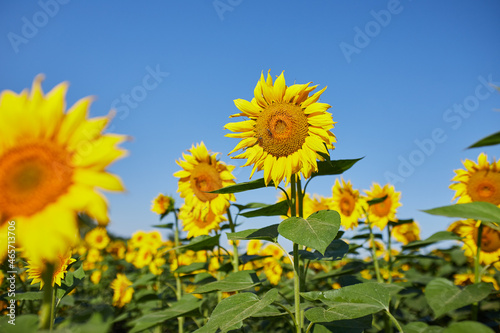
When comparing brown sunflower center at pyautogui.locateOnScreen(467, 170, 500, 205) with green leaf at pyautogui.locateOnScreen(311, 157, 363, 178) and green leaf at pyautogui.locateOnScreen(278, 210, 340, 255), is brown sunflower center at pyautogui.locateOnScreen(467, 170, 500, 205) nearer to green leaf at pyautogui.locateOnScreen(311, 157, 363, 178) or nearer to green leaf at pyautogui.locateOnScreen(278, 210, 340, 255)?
green leaf at pyautogui.locateOnScreen(311, 157, 363, 178)

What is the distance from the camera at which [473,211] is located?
79.0 inches

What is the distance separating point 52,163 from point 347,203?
362 centimetres

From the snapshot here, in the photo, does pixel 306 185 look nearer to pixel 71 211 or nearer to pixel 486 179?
pixel 71 211

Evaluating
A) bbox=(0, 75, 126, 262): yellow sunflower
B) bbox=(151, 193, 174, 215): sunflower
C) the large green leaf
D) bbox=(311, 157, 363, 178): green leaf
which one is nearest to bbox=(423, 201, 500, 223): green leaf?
bbox=(311, 157, 363, 178): green leaf

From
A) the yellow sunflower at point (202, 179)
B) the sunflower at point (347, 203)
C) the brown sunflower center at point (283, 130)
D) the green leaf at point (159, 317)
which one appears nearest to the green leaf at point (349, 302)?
the brown sunflower center at point (283, 130)

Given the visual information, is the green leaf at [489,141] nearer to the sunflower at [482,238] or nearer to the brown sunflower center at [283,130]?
the brown sunflower center at [283,130]

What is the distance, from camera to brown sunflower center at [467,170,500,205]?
3.16m

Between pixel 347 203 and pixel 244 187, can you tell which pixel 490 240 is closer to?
pixel 347 203

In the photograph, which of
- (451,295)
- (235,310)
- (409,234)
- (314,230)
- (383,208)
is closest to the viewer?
(314,230)

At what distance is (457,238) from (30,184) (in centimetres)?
327

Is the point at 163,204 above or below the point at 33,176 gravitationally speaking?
above

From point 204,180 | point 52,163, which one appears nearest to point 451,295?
point 204,180

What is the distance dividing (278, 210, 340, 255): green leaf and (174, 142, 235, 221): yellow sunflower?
5.30ft

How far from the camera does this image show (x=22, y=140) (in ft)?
Result: 3.40
